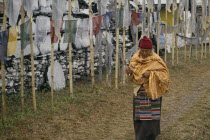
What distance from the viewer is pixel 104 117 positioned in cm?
641

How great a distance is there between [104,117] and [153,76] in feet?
7.36

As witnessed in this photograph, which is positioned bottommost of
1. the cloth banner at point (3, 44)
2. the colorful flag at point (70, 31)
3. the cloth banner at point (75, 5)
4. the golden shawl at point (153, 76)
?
the golden shawl at point (153, 76)

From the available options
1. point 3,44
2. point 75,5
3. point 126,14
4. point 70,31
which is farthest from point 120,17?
point 3,44

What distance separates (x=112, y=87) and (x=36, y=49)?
218cm

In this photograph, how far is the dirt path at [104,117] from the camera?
5.43 metres

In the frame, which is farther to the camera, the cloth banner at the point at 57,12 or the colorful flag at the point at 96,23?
the colorful flag at the point at 96,23

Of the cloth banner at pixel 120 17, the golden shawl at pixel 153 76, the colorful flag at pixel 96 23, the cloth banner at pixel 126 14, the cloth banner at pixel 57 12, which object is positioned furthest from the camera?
the cloth banner at pixel 126 14

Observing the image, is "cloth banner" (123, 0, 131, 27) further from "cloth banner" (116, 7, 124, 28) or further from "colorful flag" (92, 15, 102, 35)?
"colorful flag" (92, 15, 102, 35)

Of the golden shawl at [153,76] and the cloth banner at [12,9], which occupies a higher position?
the cloth banner at [12,9]

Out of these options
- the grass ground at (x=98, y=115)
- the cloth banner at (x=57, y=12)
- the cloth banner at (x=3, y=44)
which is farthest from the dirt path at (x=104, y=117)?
the cloth banner at (x=57, y=12)

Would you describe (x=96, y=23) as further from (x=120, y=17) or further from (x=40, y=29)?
(x=40, y=29)

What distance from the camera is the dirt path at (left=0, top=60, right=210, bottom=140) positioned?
17.8 feet

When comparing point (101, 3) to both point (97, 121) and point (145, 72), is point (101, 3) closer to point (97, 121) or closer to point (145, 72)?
point (97, 121)

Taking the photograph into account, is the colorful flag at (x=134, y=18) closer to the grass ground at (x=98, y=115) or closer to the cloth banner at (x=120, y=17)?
the cloth banner at (x=120, y=17)
